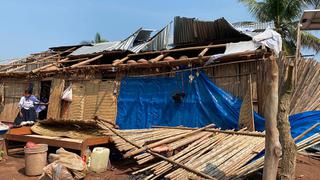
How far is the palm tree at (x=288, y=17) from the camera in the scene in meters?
17.9

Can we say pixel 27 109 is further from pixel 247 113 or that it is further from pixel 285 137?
pixel 285 137

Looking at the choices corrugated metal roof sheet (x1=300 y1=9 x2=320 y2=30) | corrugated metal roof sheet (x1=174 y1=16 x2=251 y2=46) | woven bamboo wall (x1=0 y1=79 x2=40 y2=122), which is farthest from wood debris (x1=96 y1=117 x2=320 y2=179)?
woven bamboo wall (x1=0 y1=79 x2=40 y2=122)

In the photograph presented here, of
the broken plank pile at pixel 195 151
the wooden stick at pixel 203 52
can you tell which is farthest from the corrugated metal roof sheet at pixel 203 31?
the broken plank pile at pixel 195 151

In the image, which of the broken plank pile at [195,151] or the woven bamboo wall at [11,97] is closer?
the broken plank pile at [195,151]

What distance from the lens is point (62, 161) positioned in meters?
6.77

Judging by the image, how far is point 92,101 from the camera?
11125 mm

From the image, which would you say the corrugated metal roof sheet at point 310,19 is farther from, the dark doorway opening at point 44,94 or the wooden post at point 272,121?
the dark doorway opening at point 44,94

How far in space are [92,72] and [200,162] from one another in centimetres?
656

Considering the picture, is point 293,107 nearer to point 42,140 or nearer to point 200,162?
point 200,162

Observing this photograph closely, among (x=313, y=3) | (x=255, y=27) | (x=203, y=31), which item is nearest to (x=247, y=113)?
(x=203, y=31)

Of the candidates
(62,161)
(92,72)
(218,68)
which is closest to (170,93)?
(218,68)

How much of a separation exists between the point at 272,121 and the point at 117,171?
4560mm

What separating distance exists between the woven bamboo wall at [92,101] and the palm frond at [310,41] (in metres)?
13.1

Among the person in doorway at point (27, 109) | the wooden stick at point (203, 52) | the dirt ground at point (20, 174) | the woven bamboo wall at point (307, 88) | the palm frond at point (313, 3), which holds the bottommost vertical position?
the dirt ground at point (20, 174)
